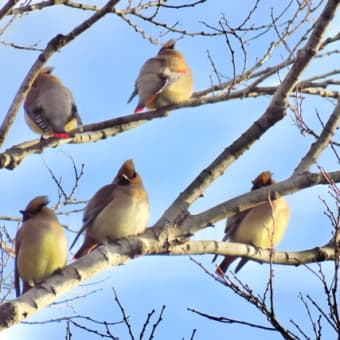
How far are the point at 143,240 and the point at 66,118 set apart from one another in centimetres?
256

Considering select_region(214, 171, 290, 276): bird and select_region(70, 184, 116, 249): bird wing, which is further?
select_region(214, 171, 290, 276): bird

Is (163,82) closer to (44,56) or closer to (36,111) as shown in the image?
(36,111)

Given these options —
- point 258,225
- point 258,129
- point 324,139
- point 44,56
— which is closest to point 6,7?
point 44,56

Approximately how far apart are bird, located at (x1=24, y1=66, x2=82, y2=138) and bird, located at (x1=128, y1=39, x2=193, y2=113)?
1.73 ft

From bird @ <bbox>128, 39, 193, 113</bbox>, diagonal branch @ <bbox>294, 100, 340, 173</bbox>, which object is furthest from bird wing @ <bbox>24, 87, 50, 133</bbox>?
diagonal branch @ <bbox>294, 100, 340, 173</bbox>

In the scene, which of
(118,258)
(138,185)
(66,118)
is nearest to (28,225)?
(138,185)

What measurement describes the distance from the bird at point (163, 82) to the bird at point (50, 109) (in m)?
0.53

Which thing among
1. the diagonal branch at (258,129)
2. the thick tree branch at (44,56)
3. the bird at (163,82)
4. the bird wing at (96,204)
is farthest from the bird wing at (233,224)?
the thick tree branch at (44,56)

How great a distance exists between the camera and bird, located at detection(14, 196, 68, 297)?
518 cm

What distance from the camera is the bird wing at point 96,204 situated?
18.4 feet

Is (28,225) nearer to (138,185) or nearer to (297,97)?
(138,185)

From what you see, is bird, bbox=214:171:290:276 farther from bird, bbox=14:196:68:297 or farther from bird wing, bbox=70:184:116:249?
bird, bbox=14:196:68:297

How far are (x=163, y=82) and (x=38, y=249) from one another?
2.31m

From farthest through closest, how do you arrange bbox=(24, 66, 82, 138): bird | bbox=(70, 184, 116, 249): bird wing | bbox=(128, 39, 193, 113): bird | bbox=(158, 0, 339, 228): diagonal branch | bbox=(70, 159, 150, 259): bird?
1. bbox=(128, 39, 193, 113): bird
2. bbox=(24, 66, 82, 138): bird
3. bbox=(70, 184, 116, 249): bird wing
4. bbox=(70, 159, 150, 259): bird
5. bbox=(158, 0, 339, 228): diagonal branch
